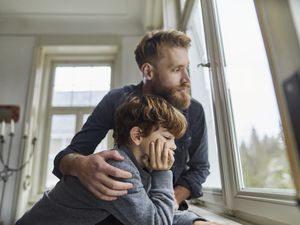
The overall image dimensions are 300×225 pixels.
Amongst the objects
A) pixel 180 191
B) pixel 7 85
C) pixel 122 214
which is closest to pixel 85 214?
pixel 122 214

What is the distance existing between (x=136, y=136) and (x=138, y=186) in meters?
0.13

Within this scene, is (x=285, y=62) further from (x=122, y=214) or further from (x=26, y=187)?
(x=26, y=187)

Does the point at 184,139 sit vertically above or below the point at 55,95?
below

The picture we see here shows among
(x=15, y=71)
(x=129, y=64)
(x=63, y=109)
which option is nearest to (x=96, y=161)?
(x=129, y=64)

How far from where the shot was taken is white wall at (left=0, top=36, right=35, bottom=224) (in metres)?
2.37

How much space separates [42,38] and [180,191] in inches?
92.6

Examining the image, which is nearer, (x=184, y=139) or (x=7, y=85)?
(x=184, y=139)

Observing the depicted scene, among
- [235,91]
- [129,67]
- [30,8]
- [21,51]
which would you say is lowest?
[235,91]

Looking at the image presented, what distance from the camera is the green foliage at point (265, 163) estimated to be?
1.98ft

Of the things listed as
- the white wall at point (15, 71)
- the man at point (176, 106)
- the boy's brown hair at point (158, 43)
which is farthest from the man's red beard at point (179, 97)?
the white wall at point (15, 71)

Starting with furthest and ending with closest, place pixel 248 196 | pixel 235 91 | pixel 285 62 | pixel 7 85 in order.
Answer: pixel 7 85 → pixel 235 91 → pixel 248 196 → pixel 285 62

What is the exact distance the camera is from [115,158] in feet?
1.96

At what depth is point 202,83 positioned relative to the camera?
128 centimetres

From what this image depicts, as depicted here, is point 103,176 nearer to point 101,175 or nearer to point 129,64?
point 101,175
